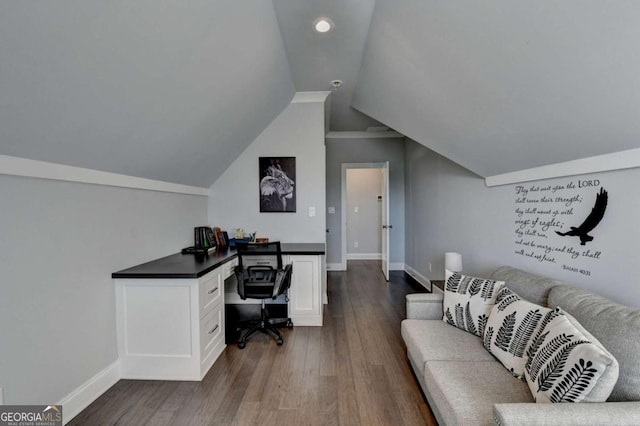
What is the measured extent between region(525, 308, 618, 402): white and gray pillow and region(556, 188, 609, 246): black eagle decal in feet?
1.99

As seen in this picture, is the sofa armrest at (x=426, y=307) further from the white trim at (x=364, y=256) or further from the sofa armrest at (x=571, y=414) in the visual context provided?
the white trim at (x=364, y=256)

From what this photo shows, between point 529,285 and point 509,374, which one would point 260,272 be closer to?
point 509,374

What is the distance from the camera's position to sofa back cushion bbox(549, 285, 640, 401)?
1.08 metres

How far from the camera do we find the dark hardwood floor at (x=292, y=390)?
171 centimetres

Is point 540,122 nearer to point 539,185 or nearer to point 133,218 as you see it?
point 539,185

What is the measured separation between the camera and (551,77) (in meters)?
1.40

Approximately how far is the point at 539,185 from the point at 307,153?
2.40 meters

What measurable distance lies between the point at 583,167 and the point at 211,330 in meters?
2.83

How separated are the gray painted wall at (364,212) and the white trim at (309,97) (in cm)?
322

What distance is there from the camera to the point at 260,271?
268cm

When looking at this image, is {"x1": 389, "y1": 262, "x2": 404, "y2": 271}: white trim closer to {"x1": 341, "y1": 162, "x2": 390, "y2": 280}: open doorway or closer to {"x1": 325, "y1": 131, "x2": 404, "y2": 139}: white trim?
{"x1": 341, "y1": 162, "x2": 390, "y2": 280}: open doorway

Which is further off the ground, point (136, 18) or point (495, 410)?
point (136, 18)

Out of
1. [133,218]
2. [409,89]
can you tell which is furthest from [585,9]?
[133,218]

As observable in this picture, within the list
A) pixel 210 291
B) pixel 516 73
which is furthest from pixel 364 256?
Result: pixel 516 73
